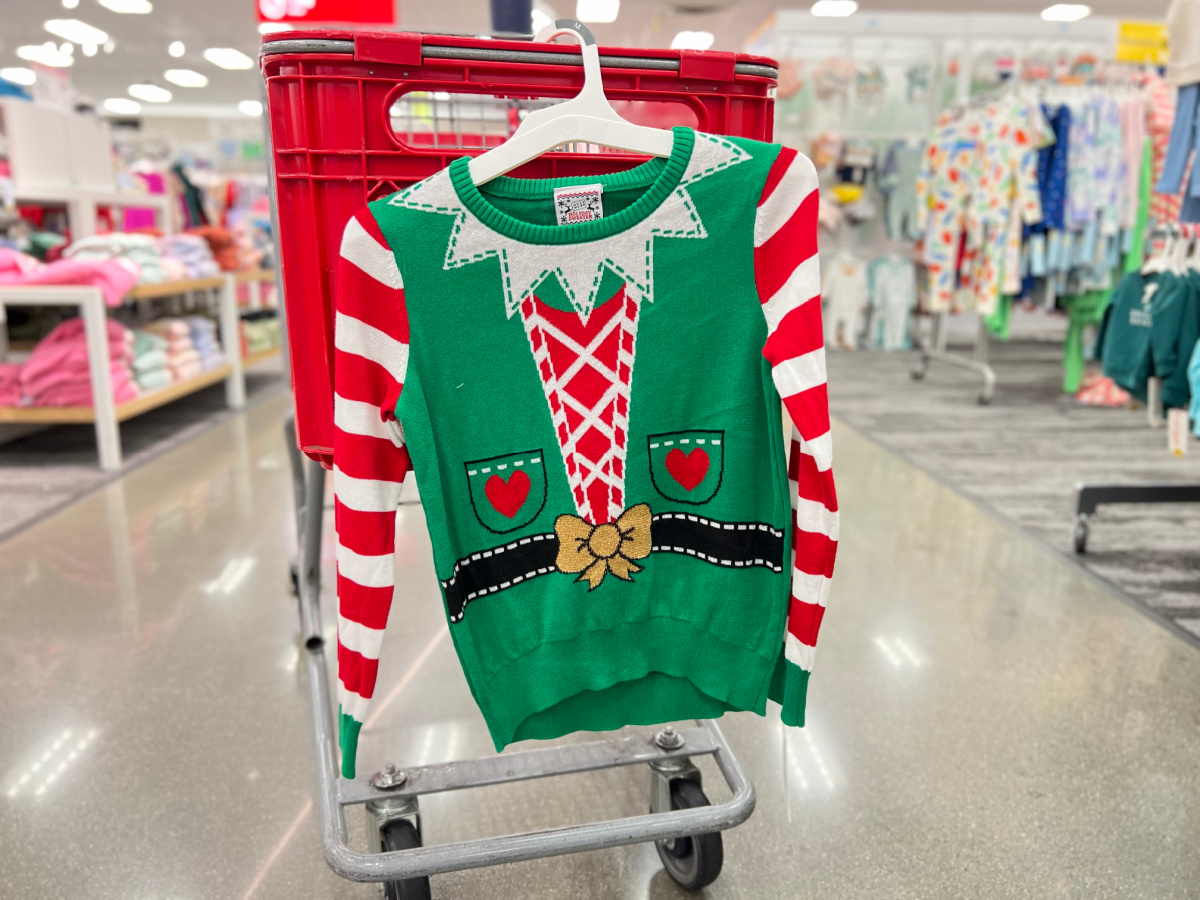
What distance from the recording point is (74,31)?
924 centimetres

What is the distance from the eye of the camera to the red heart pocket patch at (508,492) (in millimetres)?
919

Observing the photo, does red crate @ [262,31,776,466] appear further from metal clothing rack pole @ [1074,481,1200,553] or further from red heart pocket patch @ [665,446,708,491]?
metal clothing rack pole @ [1074,481,1200,553]

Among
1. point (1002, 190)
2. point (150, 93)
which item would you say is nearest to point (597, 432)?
point (1002, 190)

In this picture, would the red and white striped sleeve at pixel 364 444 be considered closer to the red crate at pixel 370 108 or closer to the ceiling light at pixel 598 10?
the red crate at pixel 370 108

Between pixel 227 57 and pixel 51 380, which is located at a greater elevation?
pixel 227 57

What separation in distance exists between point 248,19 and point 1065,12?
8070 millimetres

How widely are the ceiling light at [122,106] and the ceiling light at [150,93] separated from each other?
0.33 metres

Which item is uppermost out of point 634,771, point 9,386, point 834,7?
point 834,7

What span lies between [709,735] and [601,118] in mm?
840

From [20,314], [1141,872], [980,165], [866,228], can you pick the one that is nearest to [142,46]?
[20,314]

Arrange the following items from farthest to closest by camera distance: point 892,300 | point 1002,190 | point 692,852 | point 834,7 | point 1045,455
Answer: point 834,7
point 892,300
point 1002,190
point 1045,455
point 692,852

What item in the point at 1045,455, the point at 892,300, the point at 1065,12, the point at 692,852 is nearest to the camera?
the point at 692,852

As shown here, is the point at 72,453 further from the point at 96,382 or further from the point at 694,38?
the point at 694,38

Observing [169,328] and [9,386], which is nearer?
[9,386]
